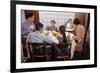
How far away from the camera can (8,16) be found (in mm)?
1684

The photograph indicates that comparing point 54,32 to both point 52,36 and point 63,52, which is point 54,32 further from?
point 63,52

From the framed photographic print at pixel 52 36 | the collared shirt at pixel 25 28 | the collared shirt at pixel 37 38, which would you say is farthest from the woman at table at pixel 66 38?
the collared shirt at pixel 25 28

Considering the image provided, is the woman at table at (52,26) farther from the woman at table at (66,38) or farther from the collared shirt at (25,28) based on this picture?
the collared shirt at (25,28)

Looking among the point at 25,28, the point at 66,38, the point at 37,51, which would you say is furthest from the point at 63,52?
the point at 25,28

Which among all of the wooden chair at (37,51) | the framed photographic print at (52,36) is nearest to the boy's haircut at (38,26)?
the framed photographic print at (52,36)

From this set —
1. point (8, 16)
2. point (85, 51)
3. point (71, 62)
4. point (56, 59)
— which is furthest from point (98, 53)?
point (8, 16)

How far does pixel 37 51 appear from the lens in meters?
1.76

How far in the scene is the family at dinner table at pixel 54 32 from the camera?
1.74 meters

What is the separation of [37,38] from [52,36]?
0.14 m

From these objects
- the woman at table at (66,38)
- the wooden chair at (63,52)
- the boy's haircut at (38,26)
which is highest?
the boy's haircut at (38,26)

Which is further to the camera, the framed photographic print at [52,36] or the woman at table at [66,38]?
the woman at table at [66,38]

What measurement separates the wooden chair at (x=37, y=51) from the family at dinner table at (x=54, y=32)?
0.04 meters

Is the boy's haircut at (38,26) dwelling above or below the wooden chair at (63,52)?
above

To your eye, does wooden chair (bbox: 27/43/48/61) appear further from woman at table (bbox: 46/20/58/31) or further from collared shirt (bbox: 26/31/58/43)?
woman at table (bbox: 46/20/58/31)
